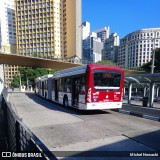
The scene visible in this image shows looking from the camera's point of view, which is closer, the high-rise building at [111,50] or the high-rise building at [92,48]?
the high-rise building at [111,50]

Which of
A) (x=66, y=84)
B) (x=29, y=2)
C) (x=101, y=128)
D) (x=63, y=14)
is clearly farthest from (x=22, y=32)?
(x=101, y=128)

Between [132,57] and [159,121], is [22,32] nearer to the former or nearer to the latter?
[132,57]

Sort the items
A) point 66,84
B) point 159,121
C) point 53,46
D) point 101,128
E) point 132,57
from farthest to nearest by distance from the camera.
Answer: point 53,46 < point 132,57 < point 66,84 < point 159,121 < point 101,128

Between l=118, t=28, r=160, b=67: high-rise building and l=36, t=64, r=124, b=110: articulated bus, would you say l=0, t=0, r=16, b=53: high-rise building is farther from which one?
l=36, t=64, r=124, b=110: articulated bus

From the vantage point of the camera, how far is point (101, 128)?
8.02 meters

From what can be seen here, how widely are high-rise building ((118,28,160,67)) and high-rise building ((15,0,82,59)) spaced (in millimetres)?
26240

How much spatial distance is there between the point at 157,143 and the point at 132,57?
307ft

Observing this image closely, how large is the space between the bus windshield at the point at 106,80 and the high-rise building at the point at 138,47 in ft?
235

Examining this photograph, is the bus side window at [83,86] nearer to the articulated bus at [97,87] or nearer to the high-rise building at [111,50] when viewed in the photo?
the articulated bus at [97,87]

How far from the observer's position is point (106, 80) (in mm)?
11562

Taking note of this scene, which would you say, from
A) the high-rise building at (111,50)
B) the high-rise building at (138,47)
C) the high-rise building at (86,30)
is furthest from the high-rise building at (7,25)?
the high-rise building at (86,30)

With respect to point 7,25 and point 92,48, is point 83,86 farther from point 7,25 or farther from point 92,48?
point 92,48

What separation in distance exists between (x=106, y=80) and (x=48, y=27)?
10237 centimetres

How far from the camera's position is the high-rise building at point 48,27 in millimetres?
106688
